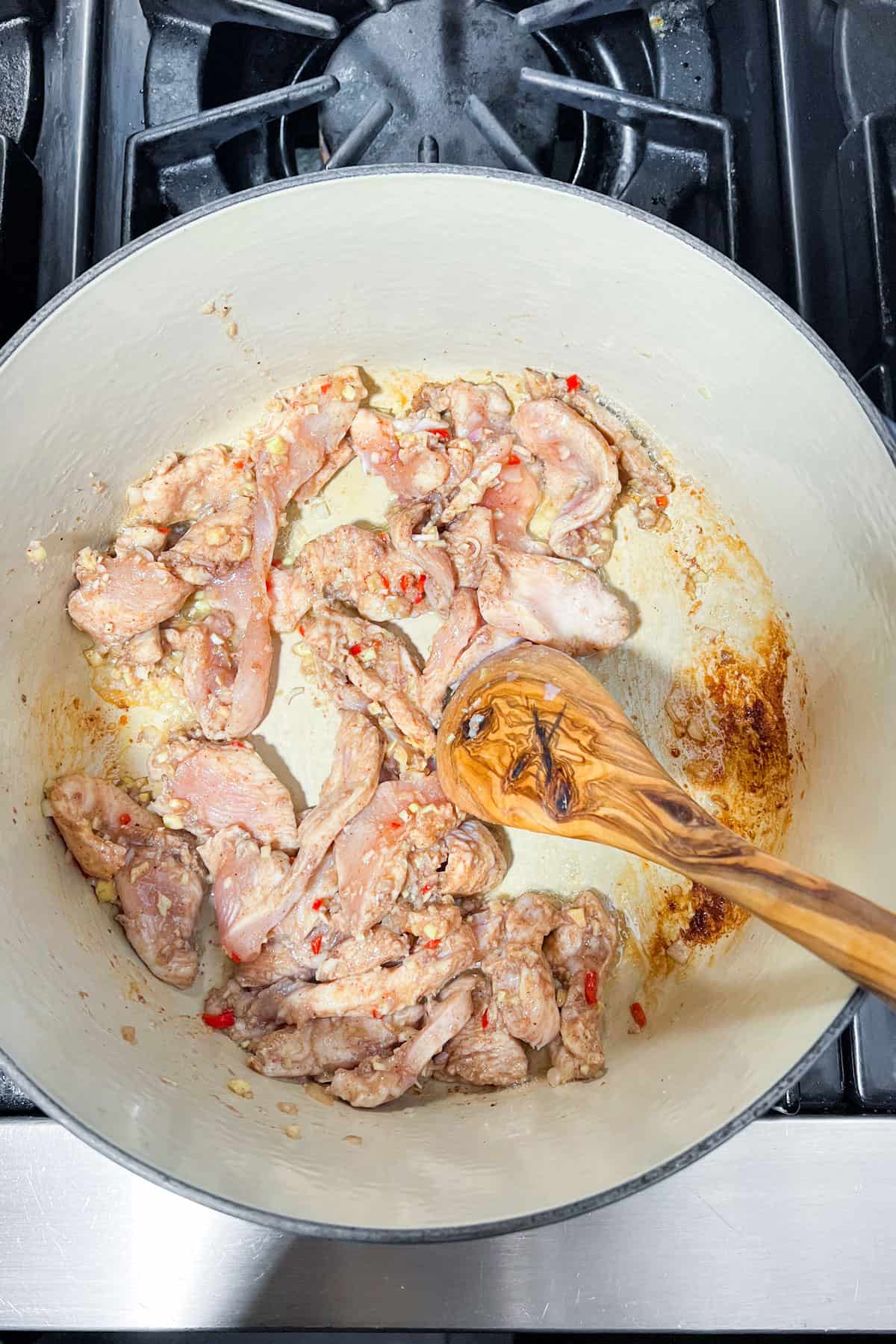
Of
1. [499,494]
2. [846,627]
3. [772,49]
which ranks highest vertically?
[772,49]

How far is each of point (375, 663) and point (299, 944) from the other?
18.0 inches

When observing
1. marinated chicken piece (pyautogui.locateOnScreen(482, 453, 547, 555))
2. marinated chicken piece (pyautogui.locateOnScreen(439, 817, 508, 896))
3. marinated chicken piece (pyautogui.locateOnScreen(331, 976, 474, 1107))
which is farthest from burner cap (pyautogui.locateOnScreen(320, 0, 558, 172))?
marinated chicken piece (pyautogui.locateOnScreen(331, 976, 474, 1107))

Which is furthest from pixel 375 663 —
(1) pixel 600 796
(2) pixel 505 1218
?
(2) pixel 505 1218

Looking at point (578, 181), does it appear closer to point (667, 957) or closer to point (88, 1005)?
point (667, 957)

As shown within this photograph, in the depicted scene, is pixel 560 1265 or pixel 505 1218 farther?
pixel 560 1265

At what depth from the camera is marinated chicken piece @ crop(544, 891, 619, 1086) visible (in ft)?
4.69

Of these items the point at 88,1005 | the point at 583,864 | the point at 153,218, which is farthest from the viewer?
the point at 583,864

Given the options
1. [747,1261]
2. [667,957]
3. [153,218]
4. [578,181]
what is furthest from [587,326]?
[747,1261]

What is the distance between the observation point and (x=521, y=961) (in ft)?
4.86

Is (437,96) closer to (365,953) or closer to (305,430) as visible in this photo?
(305,430)

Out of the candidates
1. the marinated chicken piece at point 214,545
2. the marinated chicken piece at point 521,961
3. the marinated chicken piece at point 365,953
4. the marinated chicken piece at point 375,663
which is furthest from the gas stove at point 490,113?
the marinated chicken piece at point 365,953

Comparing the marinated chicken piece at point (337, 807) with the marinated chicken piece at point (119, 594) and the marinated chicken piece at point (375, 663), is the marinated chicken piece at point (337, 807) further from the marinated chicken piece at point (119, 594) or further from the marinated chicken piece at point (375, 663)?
the marinated chicken piece at point (119, 594)

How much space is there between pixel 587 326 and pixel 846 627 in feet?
1.93

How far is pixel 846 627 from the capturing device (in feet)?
4.51
